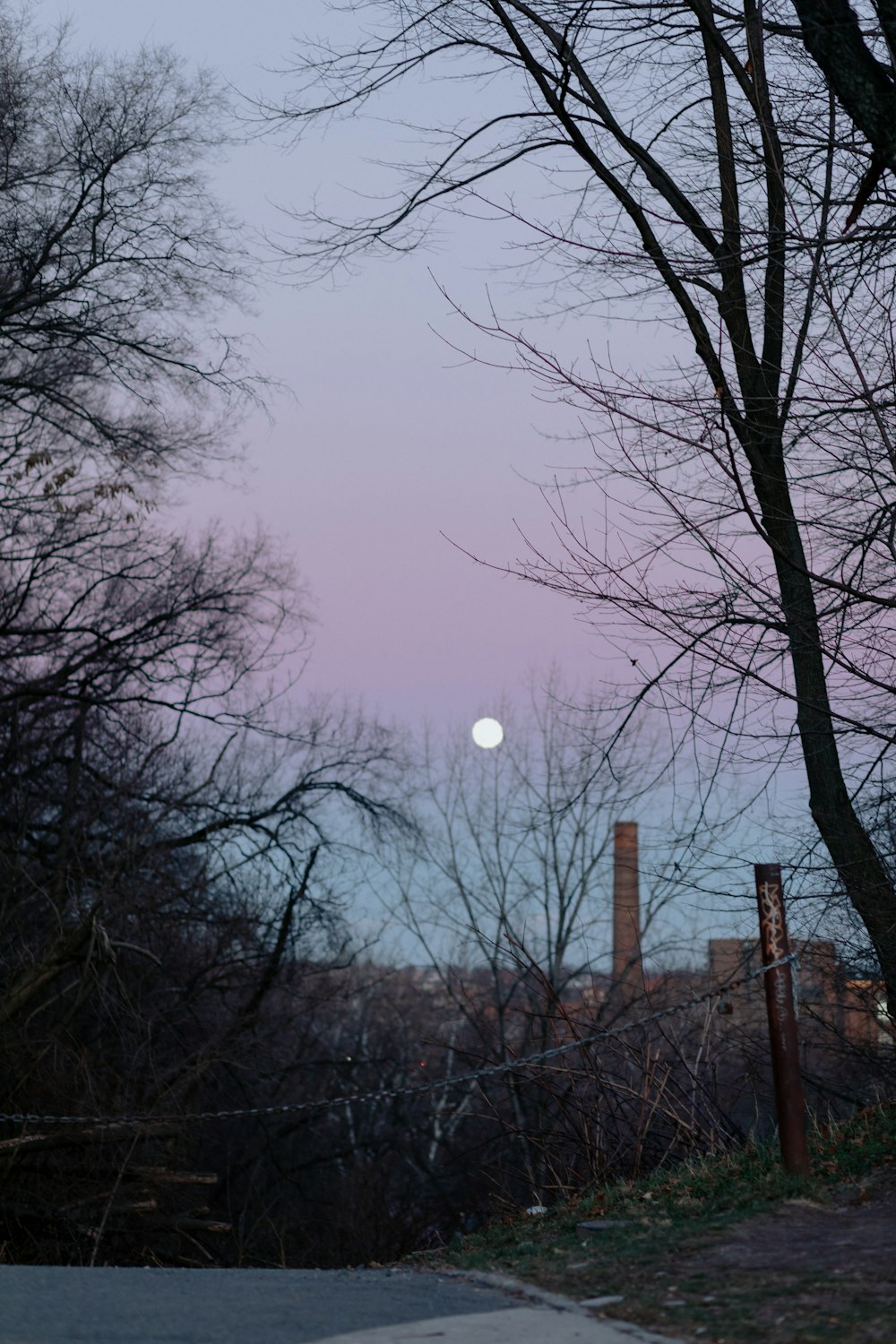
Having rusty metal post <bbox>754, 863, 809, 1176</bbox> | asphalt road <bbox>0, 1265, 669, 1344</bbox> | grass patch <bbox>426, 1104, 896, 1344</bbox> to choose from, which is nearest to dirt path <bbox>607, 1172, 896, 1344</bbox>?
grass patch <bbox>426, 1104, 896, 1344</bbox>

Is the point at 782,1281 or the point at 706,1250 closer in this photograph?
the point at 782,1281

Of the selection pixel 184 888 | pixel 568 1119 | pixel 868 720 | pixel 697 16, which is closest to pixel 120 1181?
pixel 184 888

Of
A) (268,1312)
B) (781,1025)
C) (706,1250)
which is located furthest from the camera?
(781,1025)

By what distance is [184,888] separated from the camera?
Answer: 17.2 m

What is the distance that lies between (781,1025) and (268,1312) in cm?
263

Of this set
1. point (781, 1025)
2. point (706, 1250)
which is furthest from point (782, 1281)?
point (781, 1025)

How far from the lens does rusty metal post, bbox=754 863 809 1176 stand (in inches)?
231

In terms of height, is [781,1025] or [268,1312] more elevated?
[781,1025]

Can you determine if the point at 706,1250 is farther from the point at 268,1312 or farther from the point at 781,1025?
the point at 268,1312

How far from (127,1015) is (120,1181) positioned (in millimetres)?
2844

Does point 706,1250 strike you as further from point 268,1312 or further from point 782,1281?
point 268,1312

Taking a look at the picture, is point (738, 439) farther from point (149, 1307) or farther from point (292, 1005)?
point (292, 1005)

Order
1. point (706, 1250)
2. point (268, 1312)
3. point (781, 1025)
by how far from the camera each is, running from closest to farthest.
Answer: point (268, 1312), point (706, 1250), point (781, 1025)

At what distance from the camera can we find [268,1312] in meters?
4.22
